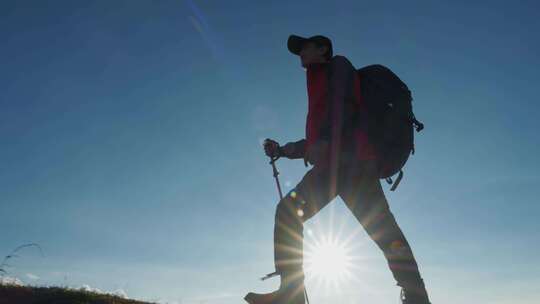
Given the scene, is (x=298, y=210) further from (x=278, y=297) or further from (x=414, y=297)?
(x=414, y=297)

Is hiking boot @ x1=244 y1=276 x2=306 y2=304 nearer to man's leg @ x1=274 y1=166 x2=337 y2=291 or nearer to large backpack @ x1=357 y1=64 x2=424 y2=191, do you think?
man's leg @ x1=274 y1=166 x2=337 y2=291

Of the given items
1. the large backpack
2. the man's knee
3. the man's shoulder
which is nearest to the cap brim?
the man's shoulder

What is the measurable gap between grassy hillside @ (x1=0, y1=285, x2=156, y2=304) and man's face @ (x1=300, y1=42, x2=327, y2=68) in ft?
15.9

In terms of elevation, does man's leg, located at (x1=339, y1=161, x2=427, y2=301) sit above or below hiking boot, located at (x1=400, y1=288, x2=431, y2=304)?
above

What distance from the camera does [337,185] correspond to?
3982 millimetres

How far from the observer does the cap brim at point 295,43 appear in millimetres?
4637

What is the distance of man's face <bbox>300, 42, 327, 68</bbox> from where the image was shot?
446cm

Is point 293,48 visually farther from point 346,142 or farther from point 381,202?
point 381,202

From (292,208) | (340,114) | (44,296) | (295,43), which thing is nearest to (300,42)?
(295,43)

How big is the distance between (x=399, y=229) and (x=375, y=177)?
533 millimetres

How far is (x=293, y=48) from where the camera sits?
4738mm

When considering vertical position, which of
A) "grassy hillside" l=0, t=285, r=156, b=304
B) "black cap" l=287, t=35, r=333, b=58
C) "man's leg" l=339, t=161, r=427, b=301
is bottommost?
"grassy hillside" l=0, t=285, r=156, b=304

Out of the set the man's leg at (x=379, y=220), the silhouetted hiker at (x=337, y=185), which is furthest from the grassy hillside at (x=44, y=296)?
the man's leg at (x=379, y=220)

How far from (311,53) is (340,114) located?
955 millimetres
